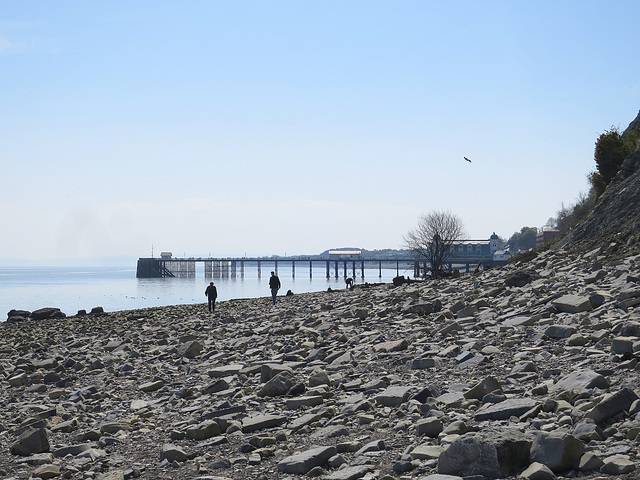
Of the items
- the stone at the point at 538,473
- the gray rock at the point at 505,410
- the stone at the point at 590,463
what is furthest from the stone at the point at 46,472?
the stone at the point at 590,463

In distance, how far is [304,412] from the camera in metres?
9.41

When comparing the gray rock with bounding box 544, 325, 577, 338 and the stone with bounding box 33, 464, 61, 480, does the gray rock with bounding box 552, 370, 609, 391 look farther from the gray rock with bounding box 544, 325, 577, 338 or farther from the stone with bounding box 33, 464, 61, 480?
the stone with bounding box 33, 464, 61, 480

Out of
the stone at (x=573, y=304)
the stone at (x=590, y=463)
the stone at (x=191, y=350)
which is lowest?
the stone at (x=191, y=350)

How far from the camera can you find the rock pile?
649 centimetres

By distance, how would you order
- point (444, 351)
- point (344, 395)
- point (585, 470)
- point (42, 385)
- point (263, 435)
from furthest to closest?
1. point (42, 385)
2. point (444, 351)
3. point (344, 395)
4. point (263, 435)
5. point (585, 470)

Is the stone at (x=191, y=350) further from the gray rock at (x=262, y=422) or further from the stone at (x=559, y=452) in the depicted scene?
the stone at (x=559, y=452)

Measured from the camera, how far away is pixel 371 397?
30.9 ft

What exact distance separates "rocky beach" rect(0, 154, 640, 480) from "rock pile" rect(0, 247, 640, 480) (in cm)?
3

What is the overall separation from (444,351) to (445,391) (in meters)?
2.70

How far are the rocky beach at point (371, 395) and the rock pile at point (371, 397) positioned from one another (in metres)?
0.03

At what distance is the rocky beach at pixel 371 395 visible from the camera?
6.50 m

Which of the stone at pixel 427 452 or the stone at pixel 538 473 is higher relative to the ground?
the stone at pixel 538 473

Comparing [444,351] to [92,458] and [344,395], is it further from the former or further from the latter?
[92,458]

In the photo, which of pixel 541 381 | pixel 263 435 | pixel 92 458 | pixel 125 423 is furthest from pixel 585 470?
pixel 125 423
